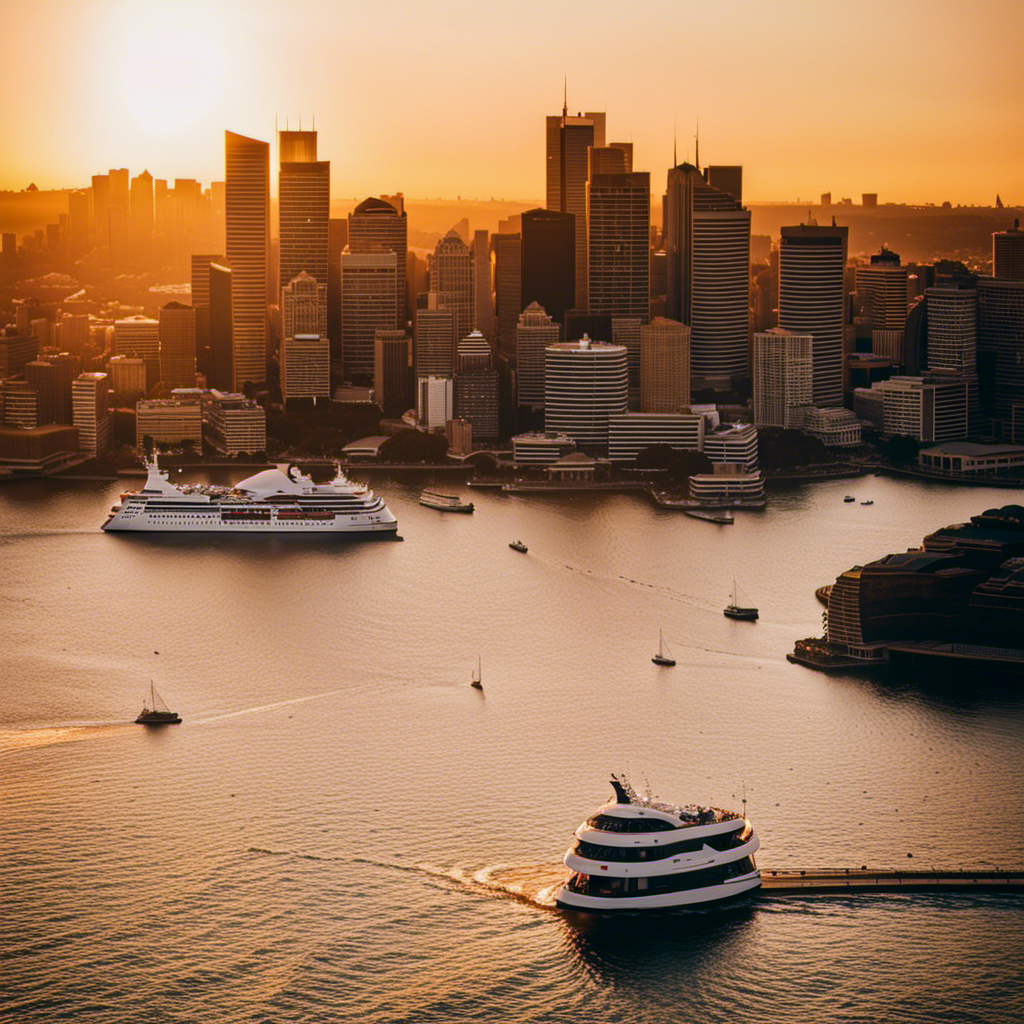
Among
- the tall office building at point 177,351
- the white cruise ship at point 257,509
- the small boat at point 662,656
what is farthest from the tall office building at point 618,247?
the small boat at point 662,656

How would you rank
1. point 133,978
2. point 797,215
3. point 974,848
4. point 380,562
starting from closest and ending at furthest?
point 133,978, point 974,848, point 380,562, point 797,215

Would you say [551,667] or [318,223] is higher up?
[318,223]

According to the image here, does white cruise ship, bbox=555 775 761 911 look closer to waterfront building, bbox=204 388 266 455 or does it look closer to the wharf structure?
the wharf structure

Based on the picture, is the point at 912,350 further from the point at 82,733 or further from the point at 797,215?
the point at 797,215

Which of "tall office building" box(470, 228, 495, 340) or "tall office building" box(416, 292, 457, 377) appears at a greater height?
"tall office building" box(470, 228, 495, 340)

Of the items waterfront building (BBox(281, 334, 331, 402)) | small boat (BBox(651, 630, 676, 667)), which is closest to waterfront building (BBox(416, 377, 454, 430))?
waterfront building (BBox(281, 334, 331, 402))

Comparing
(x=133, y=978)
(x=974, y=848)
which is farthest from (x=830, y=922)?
(x=133, y=978)

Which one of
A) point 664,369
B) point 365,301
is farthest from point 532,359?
point 365,301

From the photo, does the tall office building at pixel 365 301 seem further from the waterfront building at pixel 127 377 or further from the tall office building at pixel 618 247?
the waterfront building at pixel 127 377
